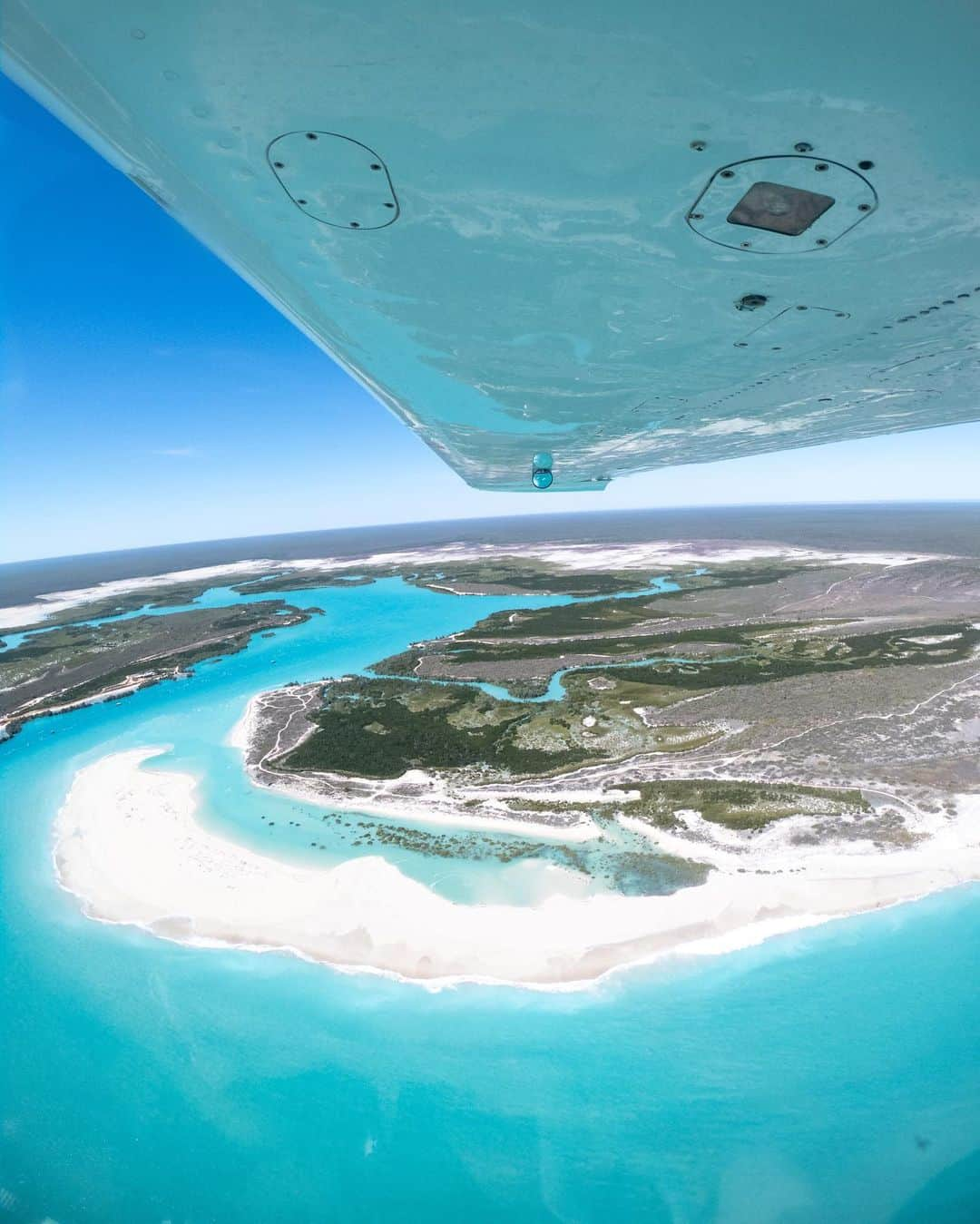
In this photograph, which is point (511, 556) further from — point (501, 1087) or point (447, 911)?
point (501, 1087)

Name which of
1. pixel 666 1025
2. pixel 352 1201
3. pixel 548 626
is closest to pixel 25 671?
pixel 548 626

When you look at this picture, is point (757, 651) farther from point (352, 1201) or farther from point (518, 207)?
point (518, 207)

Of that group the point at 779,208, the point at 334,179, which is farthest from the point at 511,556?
the point at 334,179

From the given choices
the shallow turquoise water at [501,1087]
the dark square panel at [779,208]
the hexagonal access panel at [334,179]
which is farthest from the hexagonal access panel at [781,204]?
the shallow turquoise water at [501,1087]

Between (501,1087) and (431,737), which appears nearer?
(501,1087)

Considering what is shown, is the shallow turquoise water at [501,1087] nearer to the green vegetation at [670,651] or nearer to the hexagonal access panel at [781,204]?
the hexagonal access panel at [781,204]

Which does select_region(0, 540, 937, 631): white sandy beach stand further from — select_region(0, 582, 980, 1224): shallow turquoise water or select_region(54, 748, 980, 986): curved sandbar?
select_region(0, 582, 980, 1224): shallow turquoise water
